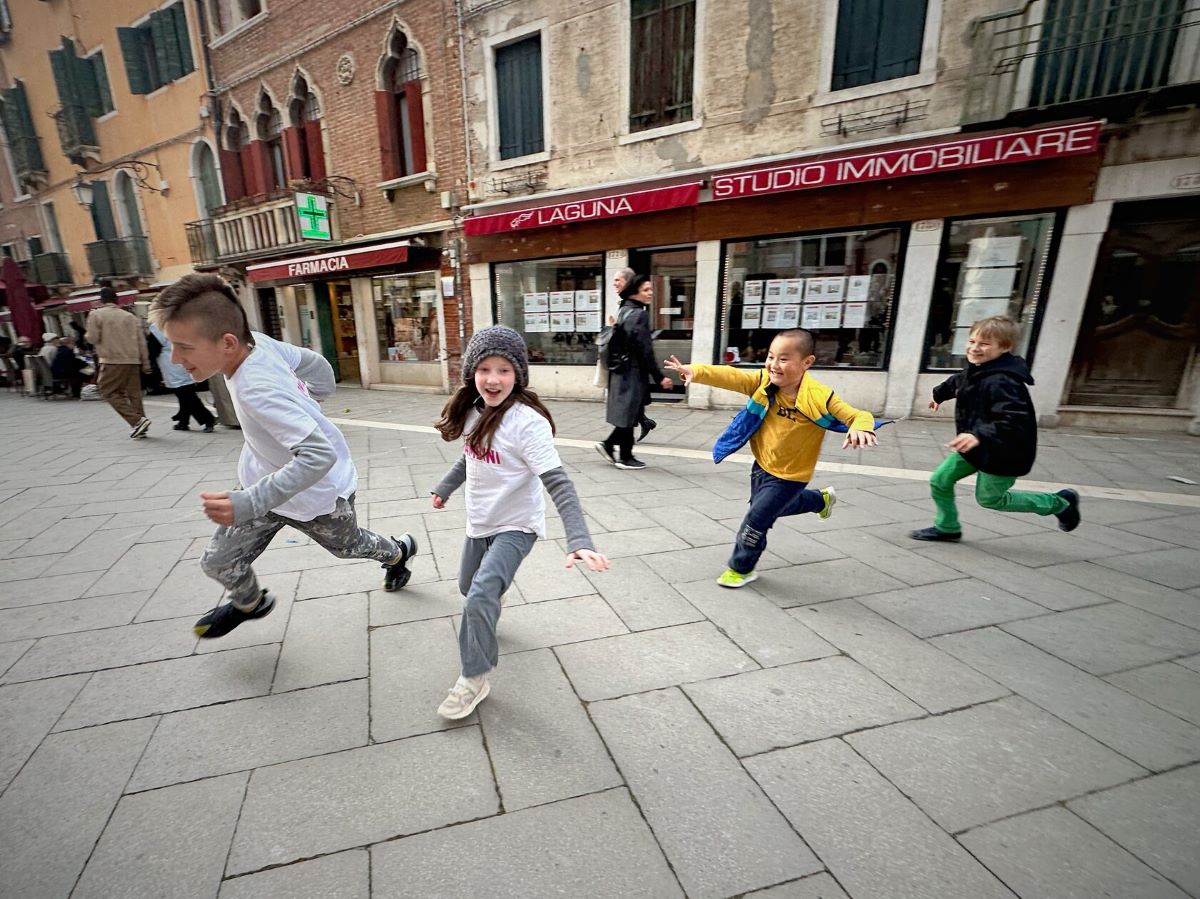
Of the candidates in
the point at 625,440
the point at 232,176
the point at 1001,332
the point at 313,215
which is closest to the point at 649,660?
the point at 1001,332

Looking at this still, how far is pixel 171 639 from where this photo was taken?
254cm

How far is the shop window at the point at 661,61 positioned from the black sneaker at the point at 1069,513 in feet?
24.3

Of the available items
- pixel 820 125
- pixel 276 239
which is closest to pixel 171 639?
pixel 820 125

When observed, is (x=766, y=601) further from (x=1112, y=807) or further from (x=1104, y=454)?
(x=1104, y=454)

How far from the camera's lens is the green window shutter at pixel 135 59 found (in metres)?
14.1

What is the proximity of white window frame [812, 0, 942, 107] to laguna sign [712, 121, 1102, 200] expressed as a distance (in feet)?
2.53

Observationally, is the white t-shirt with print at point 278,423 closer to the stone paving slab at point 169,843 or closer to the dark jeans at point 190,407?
the stone paving slab at point 169,843

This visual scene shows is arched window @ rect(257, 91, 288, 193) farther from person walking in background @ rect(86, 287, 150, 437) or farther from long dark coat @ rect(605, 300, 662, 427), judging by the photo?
long dark coat @ rect(605, 300, 662, 427)

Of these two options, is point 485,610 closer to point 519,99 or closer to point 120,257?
point 519,99

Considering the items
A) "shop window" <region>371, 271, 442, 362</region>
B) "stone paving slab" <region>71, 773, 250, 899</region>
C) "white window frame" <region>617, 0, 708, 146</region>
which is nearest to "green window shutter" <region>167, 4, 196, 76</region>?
"shop window" <region>371, 271, 442, 362</region>

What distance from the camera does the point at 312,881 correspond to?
1403 millimetres

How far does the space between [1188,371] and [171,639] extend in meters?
10.4

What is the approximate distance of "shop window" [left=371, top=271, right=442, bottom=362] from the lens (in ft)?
36.7

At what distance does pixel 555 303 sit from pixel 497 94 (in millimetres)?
3916
